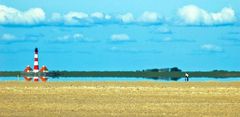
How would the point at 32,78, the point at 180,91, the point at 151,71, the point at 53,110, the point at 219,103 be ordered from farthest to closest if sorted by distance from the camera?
the point at 151,71 → the point at 32,78 → the point at 180,91 → the point at 219,103 → the point at 53,110

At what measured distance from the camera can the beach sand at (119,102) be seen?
2845 centimetres

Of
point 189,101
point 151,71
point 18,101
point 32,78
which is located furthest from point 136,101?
point 151,71

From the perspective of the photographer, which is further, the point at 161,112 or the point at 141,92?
the point at 141,92

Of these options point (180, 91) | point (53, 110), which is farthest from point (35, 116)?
point (180, 91)

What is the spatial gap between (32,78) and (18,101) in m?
31.0

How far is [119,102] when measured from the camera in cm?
3325

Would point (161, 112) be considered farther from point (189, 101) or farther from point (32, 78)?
point (32, 78)

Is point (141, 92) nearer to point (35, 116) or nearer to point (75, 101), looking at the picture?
point (75, 101)

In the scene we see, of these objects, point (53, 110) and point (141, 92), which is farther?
point (141, 92)

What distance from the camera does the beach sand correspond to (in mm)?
28453

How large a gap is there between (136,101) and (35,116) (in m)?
7.81

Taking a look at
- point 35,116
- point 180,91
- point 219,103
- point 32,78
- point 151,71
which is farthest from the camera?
point 151,71

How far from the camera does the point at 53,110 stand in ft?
96.0

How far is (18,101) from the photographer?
33781 mm
